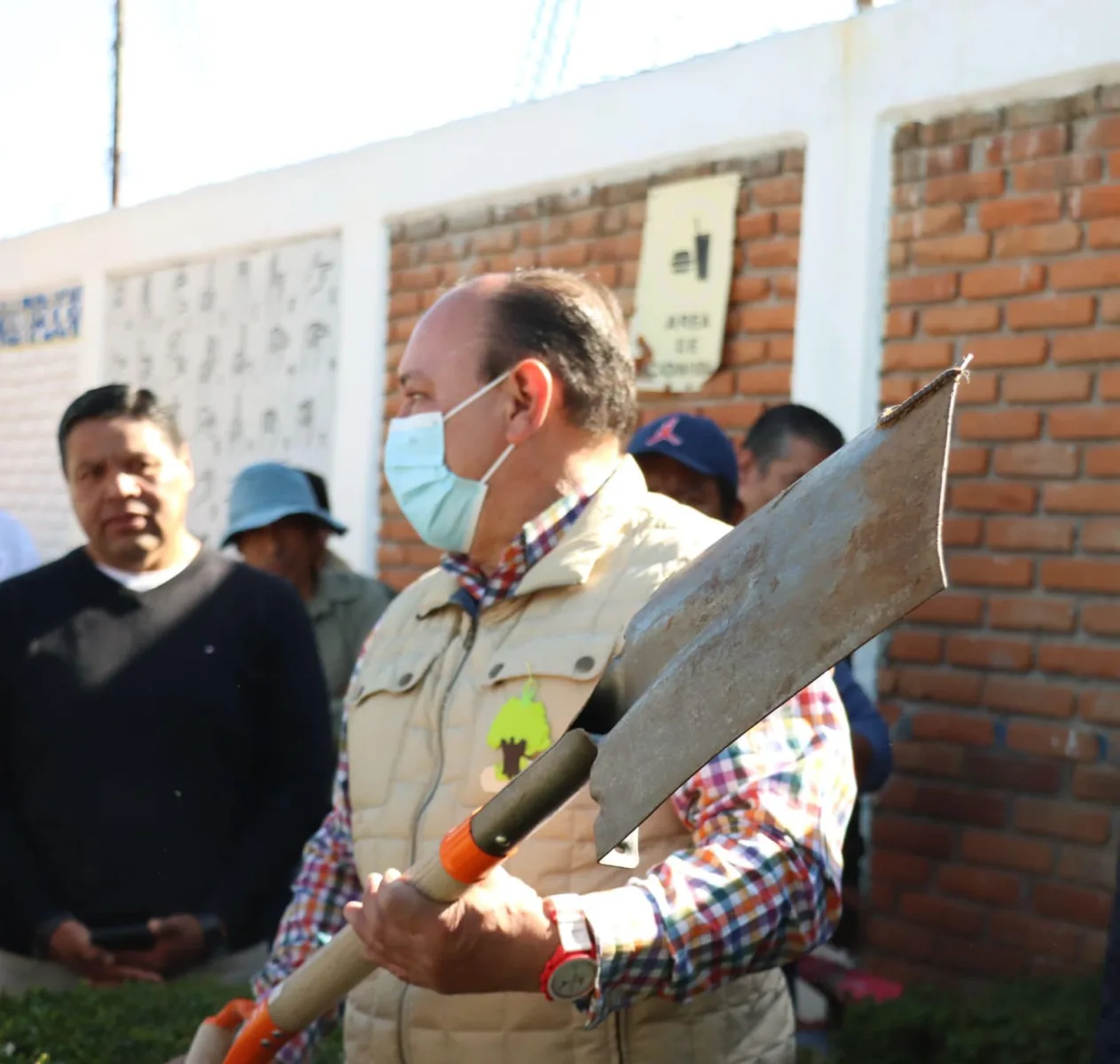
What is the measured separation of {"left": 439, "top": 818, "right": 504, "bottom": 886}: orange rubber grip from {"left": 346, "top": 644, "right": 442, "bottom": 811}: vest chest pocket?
1.87 feet

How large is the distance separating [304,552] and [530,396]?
9.79 feet

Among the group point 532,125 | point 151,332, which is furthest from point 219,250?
point 532,125

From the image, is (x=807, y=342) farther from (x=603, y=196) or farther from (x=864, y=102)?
(x=603, y=196)

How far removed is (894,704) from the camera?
4582 millimetres

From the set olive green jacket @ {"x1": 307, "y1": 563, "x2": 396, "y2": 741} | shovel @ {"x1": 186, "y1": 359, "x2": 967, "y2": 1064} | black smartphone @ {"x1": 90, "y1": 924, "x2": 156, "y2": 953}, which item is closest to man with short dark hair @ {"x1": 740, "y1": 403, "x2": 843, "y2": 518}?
olive green jacket @ {"x1": 307, "y1": 563, "x2": 396, "y2": 741}

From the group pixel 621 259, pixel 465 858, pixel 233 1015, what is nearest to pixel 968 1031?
pixel 233 1015

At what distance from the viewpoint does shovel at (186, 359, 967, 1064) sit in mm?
1185

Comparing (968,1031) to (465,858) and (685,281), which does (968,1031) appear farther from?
(685,281)

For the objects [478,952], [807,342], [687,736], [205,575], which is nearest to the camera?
[687,736]

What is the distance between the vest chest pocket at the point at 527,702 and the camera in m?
1.96

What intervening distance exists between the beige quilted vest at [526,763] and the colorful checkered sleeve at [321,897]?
0.34 ft

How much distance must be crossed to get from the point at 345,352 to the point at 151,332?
68.3 inches

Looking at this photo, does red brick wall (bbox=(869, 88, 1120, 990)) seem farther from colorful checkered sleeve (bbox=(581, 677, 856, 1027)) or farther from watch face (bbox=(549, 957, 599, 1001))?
watch face (bbox=(549, 957, 599, 1001))

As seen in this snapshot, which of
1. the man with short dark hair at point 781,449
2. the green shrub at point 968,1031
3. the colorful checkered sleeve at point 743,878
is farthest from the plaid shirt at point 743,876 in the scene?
the man with short dark hair at point 781,449
